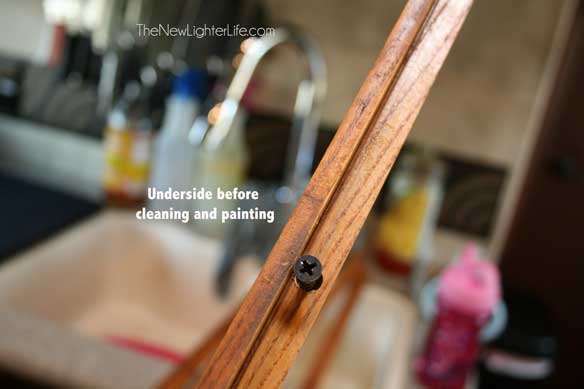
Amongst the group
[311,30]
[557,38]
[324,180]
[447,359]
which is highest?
[557,38]

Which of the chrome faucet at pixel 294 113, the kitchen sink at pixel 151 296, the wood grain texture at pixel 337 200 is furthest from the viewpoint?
the kitchen sink at pixel 151 296

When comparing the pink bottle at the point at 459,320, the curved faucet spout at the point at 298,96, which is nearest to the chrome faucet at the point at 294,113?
the curved faucet spout at the point at 298,96

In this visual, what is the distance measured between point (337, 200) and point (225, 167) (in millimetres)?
519

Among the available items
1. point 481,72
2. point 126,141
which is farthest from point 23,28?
point 481,72

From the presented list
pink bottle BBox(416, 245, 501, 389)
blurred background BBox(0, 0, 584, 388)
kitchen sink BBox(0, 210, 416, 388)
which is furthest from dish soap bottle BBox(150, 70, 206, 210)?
pink bottle BBox(416, 245, 501, 389)

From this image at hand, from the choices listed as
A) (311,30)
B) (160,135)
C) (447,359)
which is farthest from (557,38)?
(160,135)

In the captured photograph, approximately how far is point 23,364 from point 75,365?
0.06m

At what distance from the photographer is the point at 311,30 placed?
86cm

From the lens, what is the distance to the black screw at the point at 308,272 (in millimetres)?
191

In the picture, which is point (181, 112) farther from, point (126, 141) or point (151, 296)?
point (151, 296)

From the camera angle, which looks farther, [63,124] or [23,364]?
[63,124]

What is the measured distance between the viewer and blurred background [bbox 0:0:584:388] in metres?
0.65

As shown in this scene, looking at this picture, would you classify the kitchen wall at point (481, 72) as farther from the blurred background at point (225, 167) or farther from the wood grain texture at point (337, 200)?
the wood grain texture at point (337, 200)

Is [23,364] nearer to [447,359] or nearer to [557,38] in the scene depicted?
[447,359]
